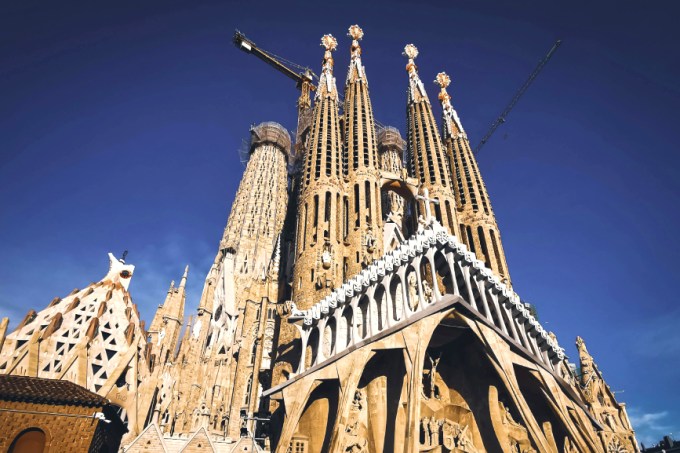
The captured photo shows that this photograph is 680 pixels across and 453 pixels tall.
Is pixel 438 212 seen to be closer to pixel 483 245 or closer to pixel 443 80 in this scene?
pixel 483 245

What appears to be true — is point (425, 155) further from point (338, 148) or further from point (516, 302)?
point (516, 302)

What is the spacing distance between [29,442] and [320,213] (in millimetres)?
20681

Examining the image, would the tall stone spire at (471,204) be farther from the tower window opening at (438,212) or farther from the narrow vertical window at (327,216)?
the narrow vertical window at (327,216)

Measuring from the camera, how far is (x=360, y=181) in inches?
1384

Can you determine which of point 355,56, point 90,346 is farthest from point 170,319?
point 355,56

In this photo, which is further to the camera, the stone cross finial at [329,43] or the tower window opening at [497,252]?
the stone cross finial at [329,43]

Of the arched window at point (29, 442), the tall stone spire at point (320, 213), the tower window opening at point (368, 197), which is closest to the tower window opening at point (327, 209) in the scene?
the tall stone spire at point (320, 213)

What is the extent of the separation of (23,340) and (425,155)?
1340 inches

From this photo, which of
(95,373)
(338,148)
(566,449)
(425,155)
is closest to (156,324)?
Answer: (95,373)

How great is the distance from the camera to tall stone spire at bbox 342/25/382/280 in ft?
101

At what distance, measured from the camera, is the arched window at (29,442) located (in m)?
16.1

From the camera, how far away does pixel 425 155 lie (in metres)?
42.3

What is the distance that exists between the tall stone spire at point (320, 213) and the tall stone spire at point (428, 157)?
7.85 m

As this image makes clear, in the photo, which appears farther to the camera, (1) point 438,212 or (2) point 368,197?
(1) point 438,212
